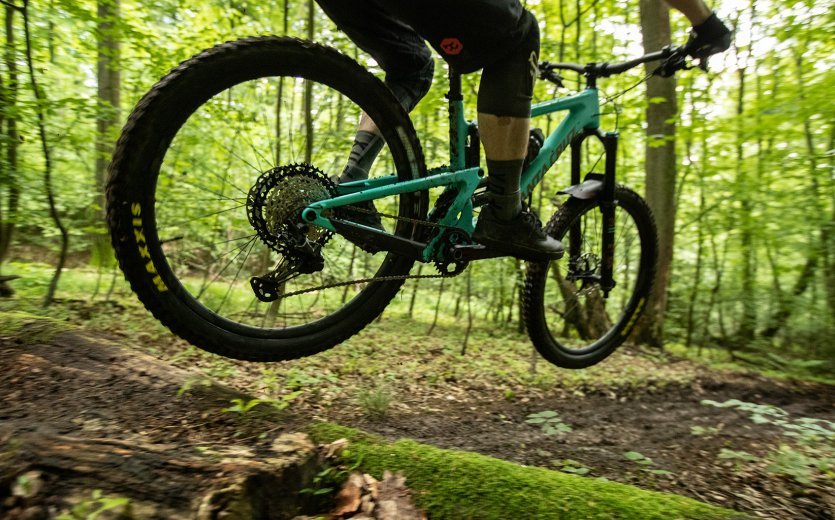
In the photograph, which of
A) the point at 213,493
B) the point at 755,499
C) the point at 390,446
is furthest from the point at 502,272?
the point at 213,493

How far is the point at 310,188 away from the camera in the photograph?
1.71 meters

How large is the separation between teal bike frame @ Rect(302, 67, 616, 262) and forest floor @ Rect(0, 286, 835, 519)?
930mm

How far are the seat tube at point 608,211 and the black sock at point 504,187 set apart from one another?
106cm

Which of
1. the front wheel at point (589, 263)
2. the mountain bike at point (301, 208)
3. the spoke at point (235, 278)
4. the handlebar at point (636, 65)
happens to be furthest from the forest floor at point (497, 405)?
the handlebar at point (636, 65)

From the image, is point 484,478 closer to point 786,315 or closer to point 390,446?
point 390,446

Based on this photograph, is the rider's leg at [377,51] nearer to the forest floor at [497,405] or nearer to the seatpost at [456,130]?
the seatpost at [456,130]

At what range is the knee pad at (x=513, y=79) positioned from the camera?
1.81m

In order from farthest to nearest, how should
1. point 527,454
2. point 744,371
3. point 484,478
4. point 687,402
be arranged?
point 744,371, point 687,402, point 527,454, point 484,478

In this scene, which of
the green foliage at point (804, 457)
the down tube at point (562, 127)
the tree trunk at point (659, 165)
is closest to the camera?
the down tube at point (562, 127)

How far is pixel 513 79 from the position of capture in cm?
183

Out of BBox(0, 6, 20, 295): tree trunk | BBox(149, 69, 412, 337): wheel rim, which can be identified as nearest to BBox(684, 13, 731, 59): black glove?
BBox(149, 69, 412, 337): wheel rim

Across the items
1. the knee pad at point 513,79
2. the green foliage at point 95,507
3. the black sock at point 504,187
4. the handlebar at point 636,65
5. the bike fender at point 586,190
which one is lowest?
the green foliage at point 95,507

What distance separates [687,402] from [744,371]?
2111mm

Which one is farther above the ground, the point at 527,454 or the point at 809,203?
the point at 809,203
